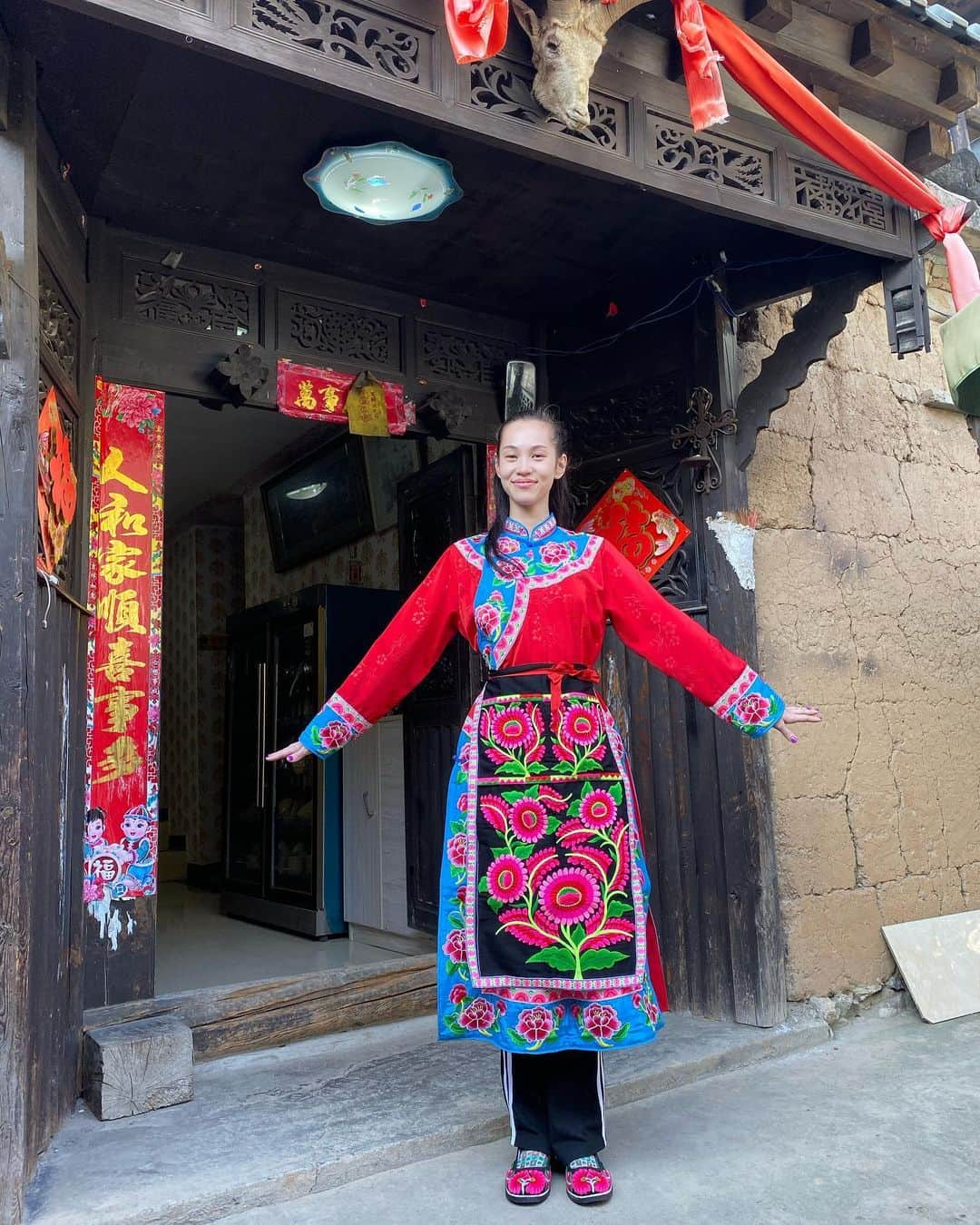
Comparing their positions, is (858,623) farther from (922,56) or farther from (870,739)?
(922,56)

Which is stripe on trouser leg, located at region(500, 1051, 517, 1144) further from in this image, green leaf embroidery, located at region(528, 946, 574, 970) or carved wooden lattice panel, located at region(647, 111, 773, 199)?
carved wooden lattice panel, located at region(647, 111, 773, 199)

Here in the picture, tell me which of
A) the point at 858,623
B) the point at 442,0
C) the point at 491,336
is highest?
the point at 442,0

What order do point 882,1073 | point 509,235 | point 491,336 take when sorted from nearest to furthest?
point 882,1073
point 509,235
point 491,336

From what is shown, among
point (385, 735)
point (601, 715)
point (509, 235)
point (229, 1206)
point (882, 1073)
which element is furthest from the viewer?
point (385, 735)

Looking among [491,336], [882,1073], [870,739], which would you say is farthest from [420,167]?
[882,1073]

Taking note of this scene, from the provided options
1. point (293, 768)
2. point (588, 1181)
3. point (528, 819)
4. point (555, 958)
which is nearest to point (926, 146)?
point (528, 819)

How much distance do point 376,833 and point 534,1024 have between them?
2.93 meters

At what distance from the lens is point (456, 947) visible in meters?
2.66

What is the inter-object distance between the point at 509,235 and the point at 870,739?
2.60m

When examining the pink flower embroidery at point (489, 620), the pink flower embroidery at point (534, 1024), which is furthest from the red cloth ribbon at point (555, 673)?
the pink flower embroidery at point (534, 1024)

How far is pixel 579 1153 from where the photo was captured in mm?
2584

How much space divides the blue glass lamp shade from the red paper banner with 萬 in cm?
95

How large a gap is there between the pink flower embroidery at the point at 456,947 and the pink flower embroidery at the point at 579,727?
1.90 feet

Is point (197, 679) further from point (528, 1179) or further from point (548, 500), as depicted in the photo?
A: point (528, 1179)
